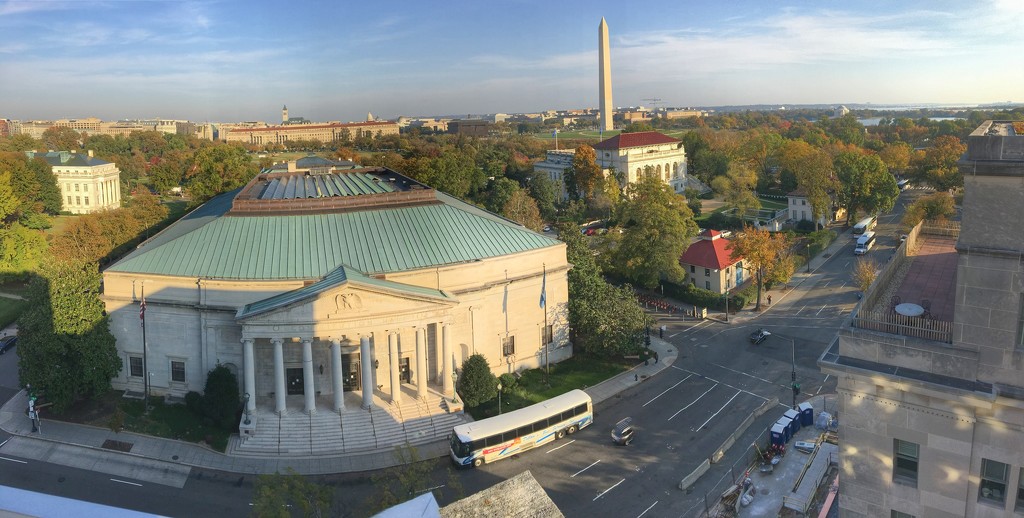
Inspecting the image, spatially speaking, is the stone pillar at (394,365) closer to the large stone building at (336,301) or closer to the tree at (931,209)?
the large stone building at (336,301)

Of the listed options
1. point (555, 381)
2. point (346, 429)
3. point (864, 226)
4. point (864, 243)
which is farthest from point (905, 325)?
point (864, 226)

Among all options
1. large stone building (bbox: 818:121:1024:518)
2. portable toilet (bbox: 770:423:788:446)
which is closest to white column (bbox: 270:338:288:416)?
portable toilet (bbox: 770:423:788:446)

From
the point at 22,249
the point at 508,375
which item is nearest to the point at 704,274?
the point at 508,375

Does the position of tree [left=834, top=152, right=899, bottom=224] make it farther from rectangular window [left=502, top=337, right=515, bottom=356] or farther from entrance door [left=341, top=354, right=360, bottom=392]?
entrance door [left=341, top=354, right=360, bottom=392]

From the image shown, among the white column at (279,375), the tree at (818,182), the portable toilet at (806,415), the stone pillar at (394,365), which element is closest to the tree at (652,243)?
the portable toilet at (806,415)

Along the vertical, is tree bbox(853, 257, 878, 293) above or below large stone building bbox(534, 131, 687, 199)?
below

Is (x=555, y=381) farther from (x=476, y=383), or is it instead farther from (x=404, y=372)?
(x=404, y=372)
